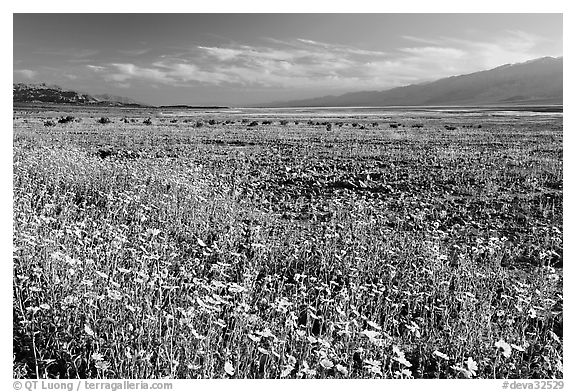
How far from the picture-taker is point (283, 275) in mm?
5227

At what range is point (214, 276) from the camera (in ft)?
15.6

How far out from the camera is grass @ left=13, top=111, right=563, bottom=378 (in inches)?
133

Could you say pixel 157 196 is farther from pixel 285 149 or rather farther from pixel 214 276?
pixel 285 149

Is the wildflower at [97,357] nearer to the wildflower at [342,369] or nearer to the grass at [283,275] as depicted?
the grass at [283,275]

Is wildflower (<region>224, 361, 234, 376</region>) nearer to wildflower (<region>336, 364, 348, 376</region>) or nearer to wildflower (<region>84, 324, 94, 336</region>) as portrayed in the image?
wildflower (<region>336, 364, 348, 376</region>)

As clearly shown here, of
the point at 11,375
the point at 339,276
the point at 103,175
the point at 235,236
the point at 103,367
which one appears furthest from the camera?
the point at 103,175

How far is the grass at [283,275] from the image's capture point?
338cm

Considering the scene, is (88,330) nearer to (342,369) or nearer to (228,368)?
(228,368)

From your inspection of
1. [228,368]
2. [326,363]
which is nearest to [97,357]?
[228,368]

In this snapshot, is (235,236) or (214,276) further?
(235,236)

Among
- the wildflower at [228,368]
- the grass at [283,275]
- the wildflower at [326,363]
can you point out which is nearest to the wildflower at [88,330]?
the grass at [283,275]
